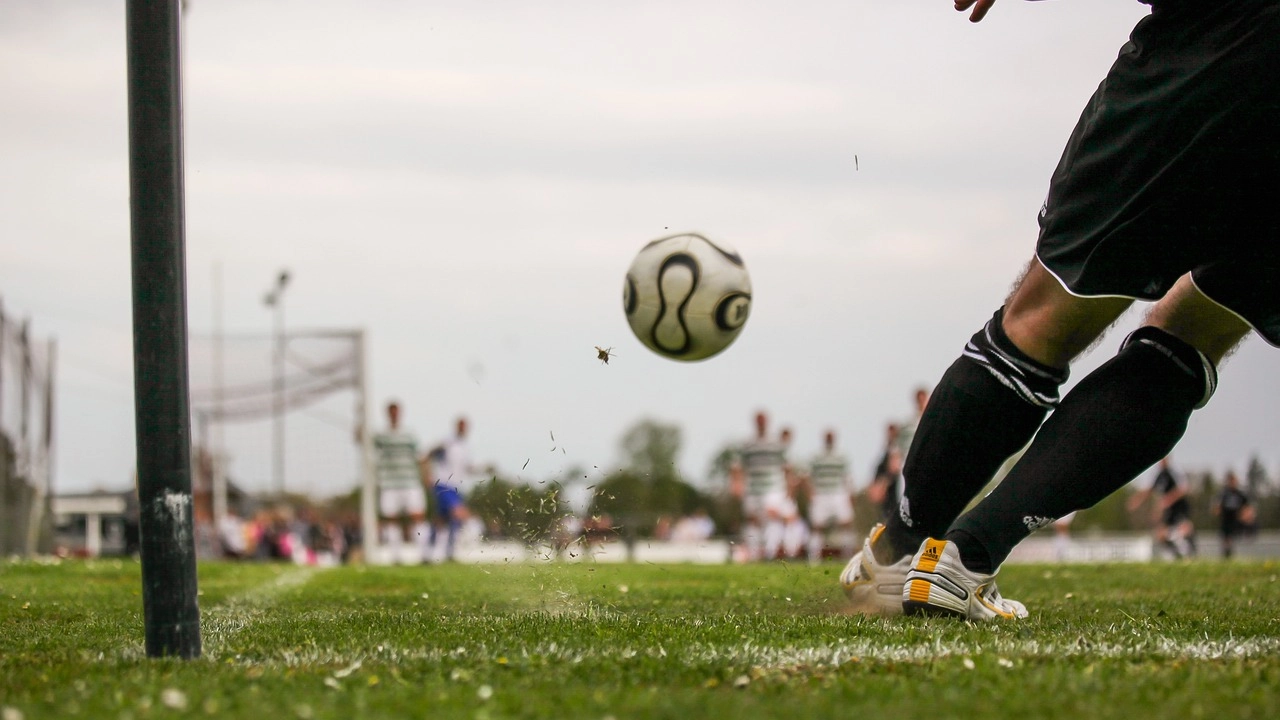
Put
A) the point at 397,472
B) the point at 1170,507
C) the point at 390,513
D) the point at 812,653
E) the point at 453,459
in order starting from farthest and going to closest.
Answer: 1. the point at 1170,507
2. the point at 390,513
3. the point at 397,472
4. the point at 453,459
5. the point at 812,653

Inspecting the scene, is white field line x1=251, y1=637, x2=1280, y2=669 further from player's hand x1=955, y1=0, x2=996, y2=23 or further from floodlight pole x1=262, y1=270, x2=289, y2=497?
floodlight pole x1=262, y1=270, x2=289, y2=497

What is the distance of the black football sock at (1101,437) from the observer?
3723 mm

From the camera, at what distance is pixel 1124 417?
12.2 feet

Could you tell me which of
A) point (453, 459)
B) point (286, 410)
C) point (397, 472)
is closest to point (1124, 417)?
point (453, 459)

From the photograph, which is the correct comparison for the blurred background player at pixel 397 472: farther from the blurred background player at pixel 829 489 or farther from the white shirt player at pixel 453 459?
the blurred background player at pixel 829 489

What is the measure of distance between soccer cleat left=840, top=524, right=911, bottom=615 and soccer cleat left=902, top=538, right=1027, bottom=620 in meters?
0.24

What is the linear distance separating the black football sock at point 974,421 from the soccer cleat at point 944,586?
7.4 inches

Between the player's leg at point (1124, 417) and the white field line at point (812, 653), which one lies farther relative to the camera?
the player's leg at point (1124, 417)

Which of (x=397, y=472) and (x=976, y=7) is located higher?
(x=976, y=7)

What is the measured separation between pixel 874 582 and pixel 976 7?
188 centimetres

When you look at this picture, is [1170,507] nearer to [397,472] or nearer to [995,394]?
[397,472]

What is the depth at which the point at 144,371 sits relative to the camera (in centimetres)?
294

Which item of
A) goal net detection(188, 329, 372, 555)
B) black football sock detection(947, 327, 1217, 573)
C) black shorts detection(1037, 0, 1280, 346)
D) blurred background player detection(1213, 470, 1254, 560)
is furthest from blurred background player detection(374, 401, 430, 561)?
black shorts detection(1037, 0, 1280, 346)

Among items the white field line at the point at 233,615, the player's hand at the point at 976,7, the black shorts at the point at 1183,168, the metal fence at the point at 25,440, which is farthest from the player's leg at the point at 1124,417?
the metal fence at the point at 25,440
